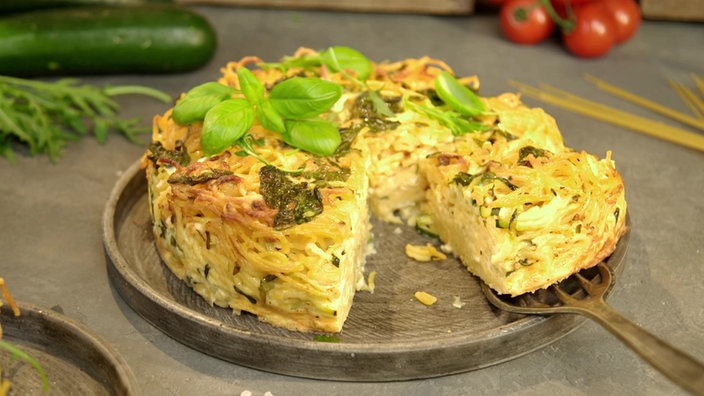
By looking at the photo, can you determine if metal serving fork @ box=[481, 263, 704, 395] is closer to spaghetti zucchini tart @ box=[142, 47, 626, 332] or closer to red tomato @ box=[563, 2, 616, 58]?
spaghetti zucchini tart @ box=[142, 47, 626, 332]

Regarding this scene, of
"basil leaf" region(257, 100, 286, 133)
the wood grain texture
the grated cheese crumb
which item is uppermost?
"basil leaf" region(257, 100, 286, 133)

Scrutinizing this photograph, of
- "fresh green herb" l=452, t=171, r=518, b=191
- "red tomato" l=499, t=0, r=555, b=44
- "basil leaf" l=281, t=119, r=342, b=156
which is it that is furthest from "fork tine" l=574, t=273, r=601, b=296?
"red tomato" l=499, t=0, r=555, b=44

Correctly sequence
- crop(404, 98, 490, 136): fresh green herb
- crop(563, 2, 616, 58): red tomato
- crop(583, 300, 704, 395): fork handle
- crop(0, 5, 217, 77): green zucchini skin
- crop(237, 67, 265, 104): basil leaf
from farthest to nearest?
crop(563, 2, 616, 58): red tomato < crop(0, 5, 217, 77): green zucchini skin < crop(404, 98, 490, 136): fresh green herb < crop(237, 67, 265, 104): basil leaf < crop(583, 300, 704, 395): fork handle

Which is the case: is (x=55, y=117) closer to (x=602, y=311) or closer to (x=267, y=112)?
(x=267, y=112)

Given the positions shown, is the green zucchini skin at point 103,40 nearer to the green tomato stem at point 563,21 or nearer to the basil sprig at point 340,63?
the basil sprig at point 340,63

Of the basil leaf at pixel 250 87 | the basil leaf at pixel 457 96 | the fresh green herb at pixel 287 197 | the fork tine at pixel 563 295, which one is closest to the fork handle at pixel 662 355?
the fork tine at pixel 563 295

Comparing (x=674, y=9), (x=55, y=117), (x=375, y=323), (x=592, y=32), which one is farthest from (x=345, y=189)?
(x=674, y=9)

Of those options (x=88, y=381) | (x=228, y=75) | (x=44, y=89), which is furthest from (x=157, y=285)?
(x=44, y=89)
